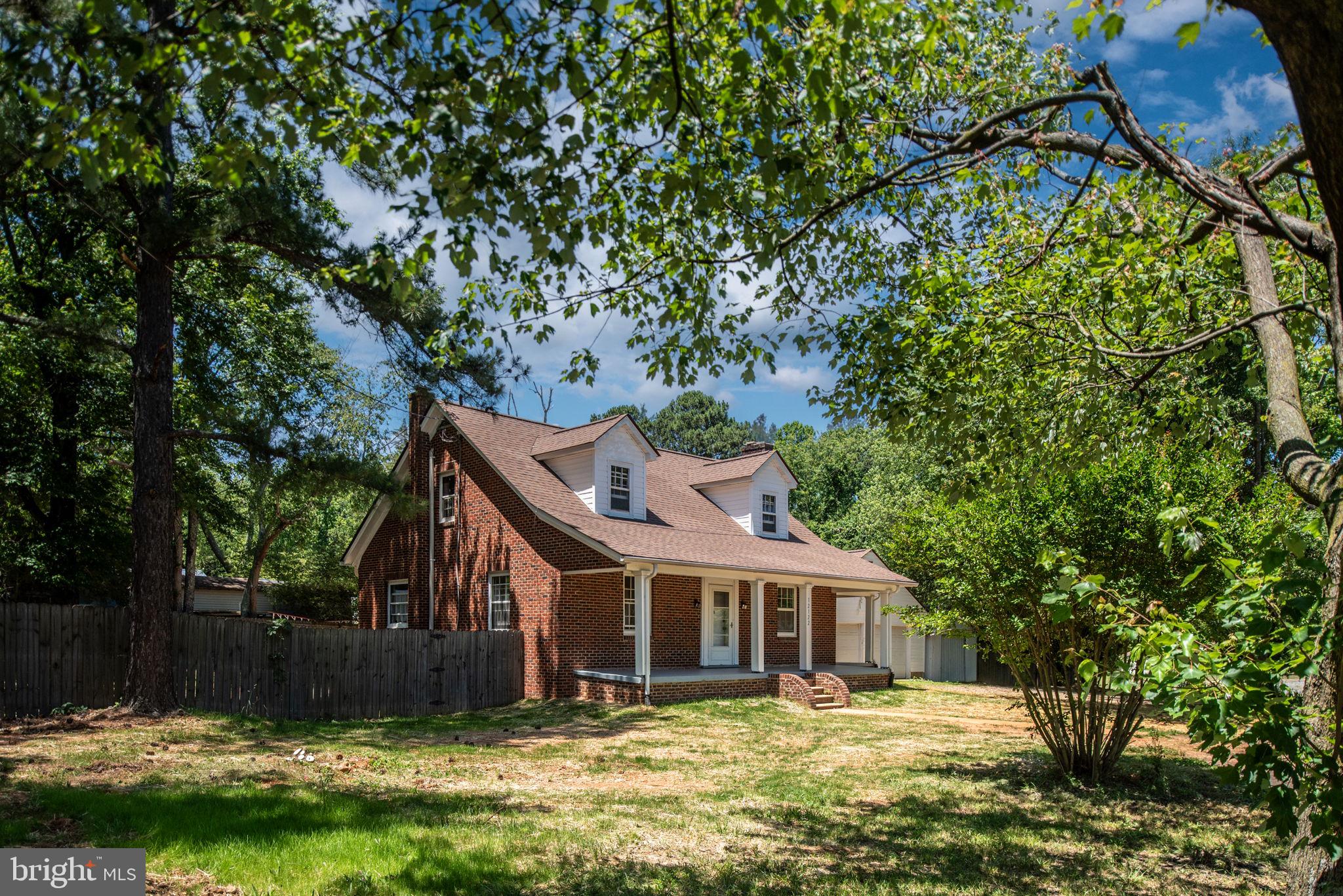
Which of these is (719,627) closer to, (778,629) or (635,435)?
(778,629)

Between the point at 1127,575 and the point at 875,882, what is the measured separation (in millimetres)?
5370

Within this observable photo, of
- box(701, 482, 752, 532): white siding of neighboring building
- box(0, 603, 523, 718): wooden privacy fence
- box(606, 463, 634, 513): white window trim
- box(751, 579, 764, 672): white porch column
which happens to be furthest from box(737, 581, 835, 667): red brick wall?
box(0, 603, 523, 718): wooden privacy fence

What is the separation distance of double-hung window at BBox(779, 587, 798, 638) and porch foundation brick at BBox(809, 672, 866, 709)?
2.21m

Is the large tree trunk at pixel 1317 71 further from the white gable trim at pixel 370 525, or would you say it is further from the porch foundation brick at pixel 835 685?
the white gable trim at pixel 370 525

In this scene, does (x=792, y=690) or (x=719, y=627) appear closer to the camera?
(x=792, y=690)

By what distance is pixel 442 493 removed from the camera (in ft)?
73.0

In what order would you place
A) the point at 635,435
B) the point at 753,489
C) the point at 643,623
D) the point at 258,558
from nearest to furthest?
the point at 643,623 < the point at 635,435 < the point at 753,489 < the point at 258,558

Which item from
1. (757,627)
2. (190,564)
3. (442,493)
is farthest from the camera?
(190,564)

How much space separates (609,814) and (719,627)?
14484 millimetres

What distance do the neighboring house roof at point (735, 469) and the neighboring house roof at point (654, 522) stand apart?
0.09 metres

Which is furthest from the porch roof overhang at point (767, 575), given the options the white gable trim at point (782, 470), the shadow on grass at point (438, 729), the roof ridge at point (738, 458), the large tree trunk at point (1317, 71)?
the large tree trunk at point (1317, 71)

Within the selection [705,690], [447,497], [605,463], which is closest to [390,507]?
[447,497]

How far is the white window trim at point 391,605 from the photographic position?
2269 centimetres

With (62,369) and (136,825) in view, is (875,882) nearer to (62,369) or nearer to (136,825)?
(136,825)
